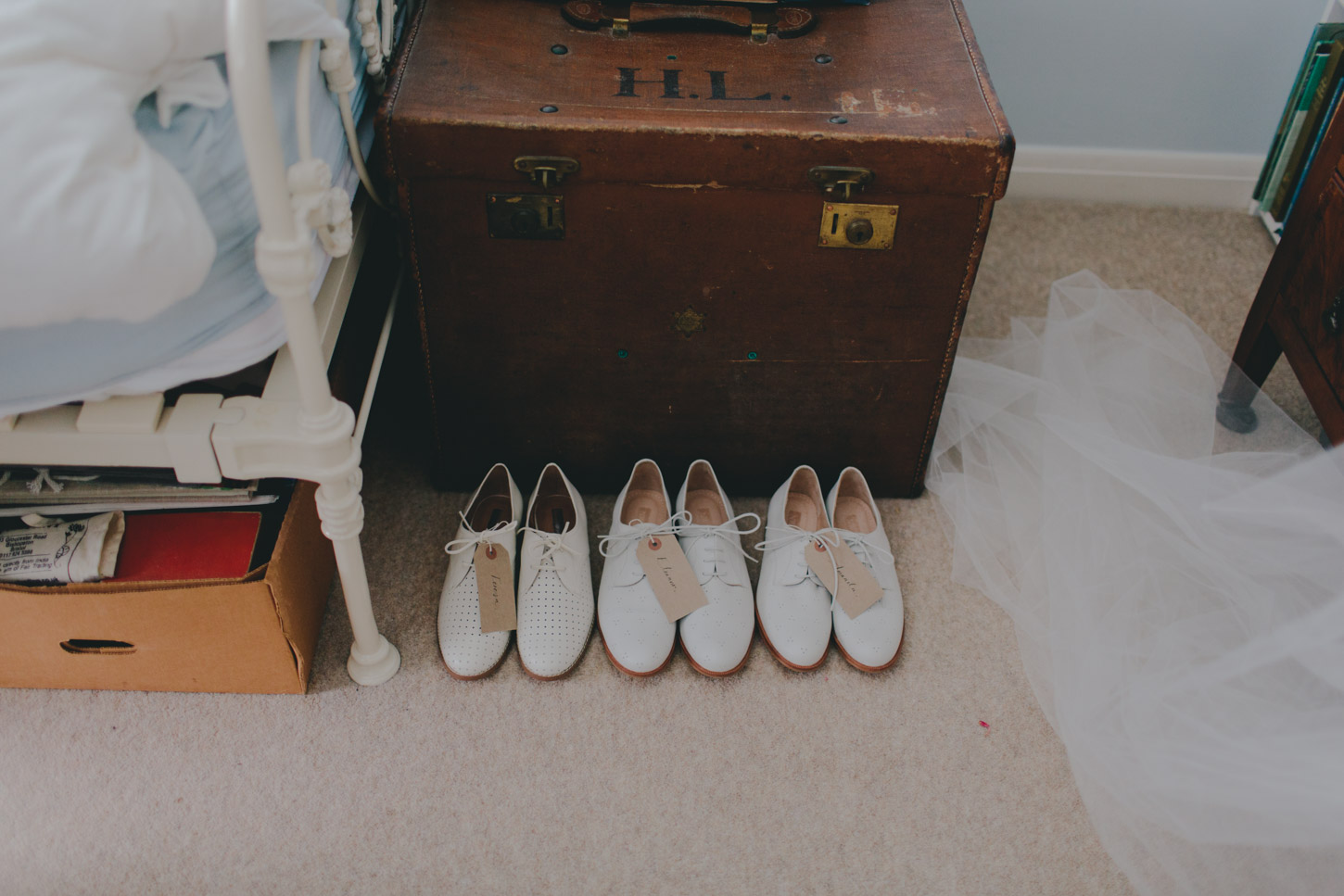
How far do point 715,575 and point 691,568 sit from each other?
3 centimetres

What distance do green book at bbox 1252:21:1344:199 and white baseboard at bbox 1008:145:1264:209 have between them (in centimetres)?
6

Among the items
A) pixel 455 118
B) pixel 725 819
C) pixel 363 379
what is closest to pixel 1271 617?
pixel 725 819

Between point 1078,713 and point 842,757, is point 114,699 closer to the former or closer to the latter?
point 842,757

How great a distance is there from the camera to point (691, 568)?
45.2 inches

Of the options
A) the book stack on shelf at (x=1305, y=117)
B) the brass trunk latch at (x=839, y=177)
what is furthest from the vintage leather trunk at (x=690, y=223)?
the book stack on shelf at (x=1305, y=117)

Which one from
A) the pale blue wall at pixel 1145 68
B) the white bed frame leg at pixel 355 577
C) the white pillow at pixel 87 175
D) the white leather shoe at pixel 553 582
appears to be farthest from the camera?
the pale blue wall at pixel 1145 68

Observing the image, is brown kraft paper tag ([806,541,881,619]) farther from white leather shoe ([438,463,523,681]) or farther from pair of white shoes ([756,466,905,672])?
white leather shoe ([438,463,523,681])

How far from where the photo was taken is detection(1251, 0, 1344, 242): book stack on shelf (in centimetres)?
139

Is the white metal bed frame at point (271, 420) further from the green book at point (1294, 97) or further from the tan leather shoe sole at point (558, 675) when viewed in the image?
the green book at point (1294, 97)

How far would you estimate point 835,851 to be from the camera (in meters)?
0.97

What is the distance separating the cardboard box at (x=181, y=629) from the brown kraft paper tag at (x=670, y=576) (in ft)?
1.18

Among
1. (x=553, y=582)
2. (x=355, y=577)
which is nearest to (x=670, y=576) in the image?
(x=553, y=582)

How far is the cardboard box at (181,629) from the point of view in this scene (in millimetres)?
945

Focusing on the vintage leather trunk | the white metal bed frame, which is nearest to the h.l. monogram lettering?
the vintage leather trunk
